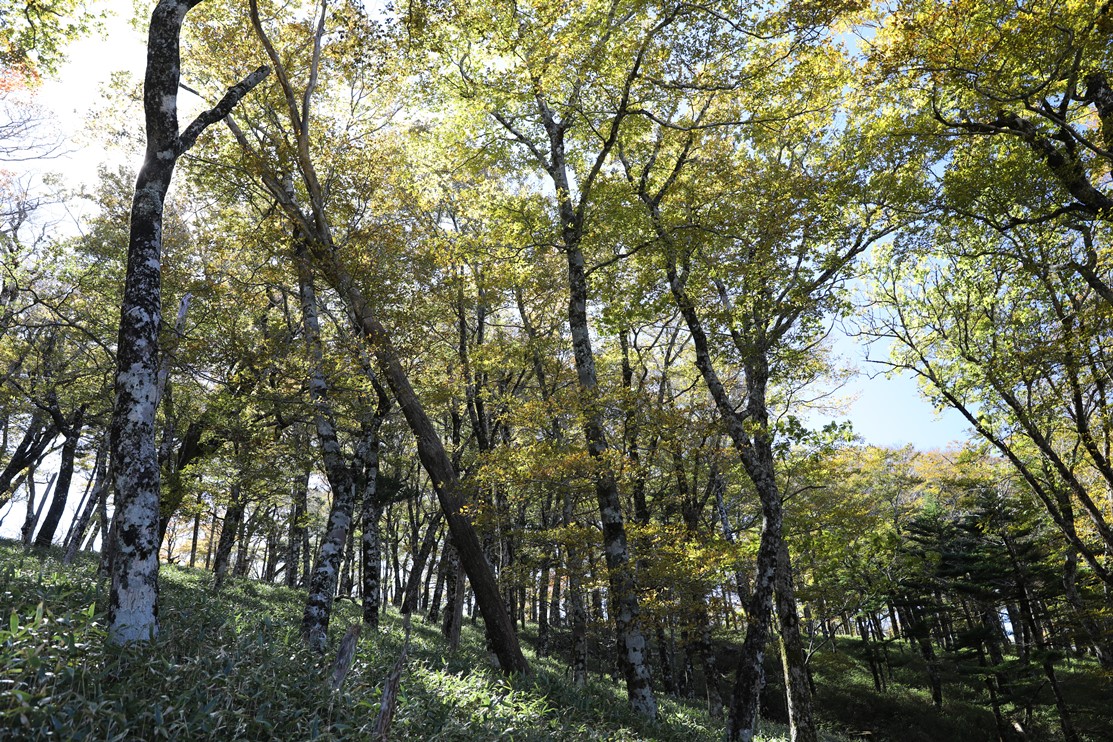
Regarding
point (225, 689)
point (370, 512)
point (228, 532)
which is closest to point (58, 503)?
point (228, 532)

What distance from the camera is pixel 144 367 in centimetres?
591

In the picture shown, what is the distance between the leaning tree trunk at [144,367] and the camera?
5422mm

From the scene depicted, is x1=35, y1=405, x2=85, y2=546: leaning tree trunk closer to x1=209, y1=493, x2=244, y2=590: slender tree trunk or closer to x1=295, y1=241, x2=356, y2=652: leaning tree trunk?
x1=209, y1=493, x2=244, y2=590: slender tree trunk

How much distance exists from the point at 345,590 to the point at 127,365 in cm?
3332

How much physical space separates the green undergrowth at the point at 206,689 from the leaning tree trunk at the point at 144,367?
32 cm

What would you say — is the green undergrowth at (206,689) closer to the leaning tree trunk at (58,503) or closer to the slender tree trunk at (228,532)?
the slender tree trunk at (228,532)

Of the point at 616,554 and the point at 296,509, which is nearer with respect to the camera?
the point at 616,554

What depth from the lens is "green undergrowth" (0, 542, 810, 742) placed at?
379cm

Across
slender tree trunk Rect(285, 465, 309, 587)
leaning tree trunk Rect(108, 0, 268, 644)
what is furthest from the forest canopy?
slender tree trunk Rect(285, 465, 309, 587)

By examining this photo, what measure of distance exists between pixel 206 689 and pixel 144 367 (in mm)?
3167

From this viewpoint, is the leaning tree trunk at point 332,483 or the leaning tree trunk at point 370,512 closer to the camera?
the leaning tree trunk at point 332,483

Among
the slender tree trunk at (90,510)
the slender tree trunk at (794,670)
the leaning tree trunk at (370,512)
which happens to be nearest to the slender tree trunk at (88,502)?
the slender tree trunk at (90,510)

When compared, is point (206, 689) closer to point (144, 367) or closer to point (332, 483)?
point (144, 367)

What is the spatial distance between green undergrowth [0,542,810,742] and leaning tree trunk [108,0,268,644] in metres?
0.32
